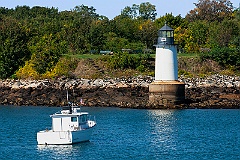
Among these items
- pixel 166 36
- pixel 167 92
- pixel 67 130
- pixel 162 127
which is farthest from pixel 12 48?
pixel 67 130

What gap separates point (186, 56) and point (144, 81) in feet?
52.0

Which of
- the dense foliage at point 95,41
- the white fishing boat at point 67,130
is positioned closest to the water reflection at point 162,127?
the white fishing boat at point 67,130

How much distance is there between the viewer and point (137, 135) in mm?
48062

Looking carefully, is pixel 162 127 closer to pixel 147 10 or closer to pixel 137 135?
pixel 137 135

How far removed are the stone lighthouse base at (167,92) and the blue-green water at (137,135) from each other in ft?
5.16

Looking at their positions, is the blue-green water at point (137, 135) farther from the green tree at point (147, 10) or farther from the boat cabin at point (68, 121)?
the green tree at point (147, 10)

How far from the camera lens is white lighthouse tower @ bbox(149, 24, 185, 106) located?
205 ft

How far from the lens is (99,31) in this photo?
324ft

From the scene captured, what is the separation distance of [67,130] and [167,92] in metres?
21.3

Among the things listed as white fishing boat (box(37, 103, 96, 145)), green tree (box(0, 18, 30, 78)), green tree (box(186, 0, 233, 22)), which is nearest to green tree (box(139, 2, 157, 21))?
green tree (box(186, 0, 233, 22))

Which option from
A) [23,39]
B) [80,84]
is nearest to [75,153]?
[80,84]

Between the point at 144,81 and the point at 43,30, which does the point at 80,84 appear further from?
the point at 43,30

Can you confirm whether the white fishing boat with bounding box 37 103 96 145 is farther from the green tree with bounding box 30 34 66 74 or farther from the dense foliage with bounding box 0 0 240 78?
the green tree with bounding box 30 34 66 74

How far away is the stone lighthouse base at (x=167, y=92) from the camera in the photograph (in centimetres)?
6238
